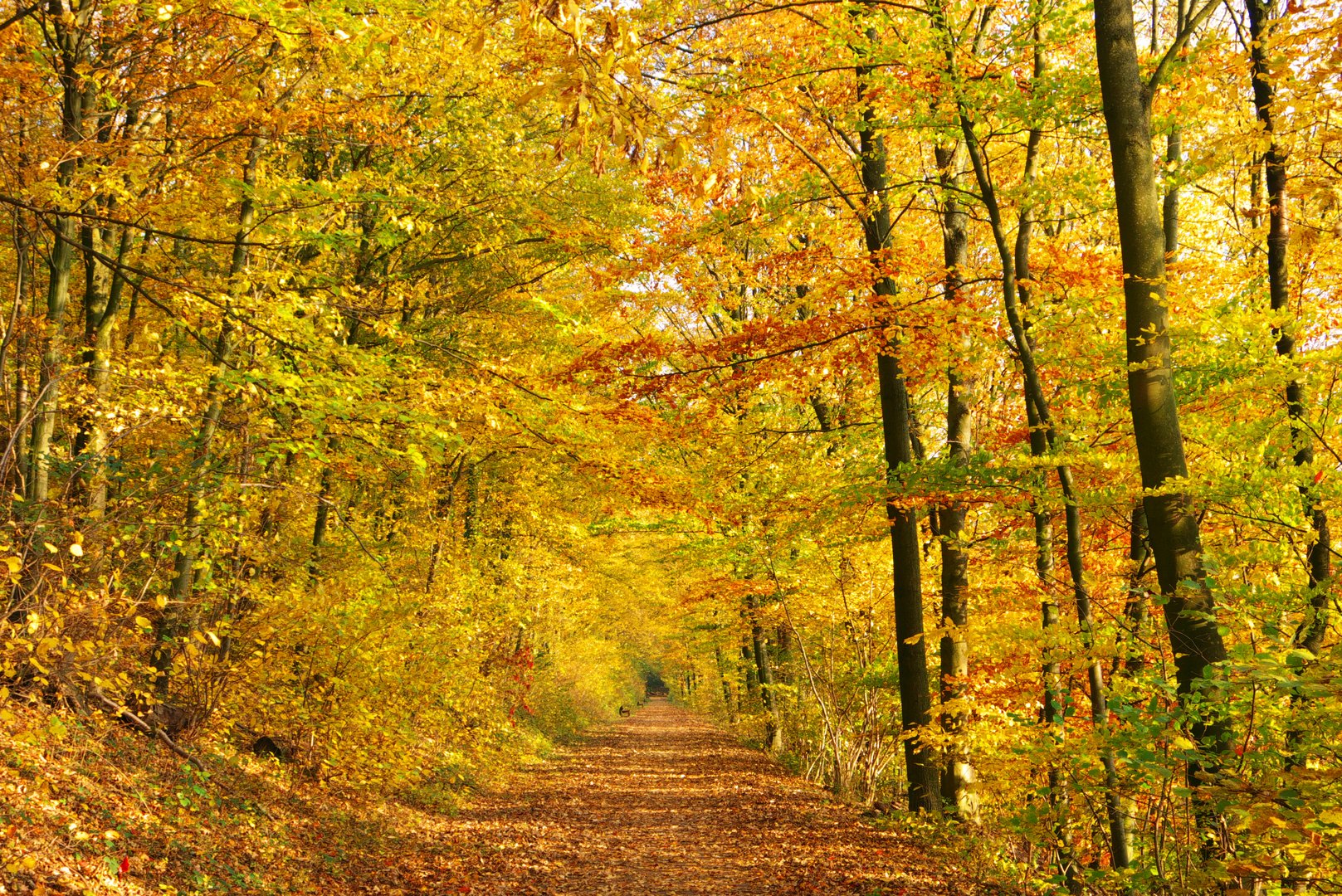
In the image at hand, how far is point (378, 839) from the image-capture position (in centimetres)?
937

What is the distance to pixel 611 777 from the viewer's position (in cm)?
1784

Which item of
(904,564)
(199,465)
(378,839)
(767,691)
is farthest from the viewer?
(767,691)

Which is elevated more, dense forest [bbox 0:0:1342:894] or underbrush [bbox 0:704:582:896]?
dense forest [bbox 0:0:1342:894]

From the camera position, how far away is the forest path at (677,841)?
8.28 m

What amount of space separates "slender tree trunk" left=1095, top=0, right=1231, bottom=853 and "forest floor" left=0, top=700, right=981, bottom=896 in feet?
12.2

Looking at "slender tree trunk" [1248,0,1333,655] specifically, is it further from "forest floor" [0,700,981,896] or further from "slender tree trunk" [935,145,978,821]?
"forest floor" [0,700,981,896]

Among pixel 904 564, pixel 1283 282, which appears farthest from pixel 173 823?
pixel 1283 282

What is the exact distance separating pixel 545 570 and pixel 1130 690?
1584cm

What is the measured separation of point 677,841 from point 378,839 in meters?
3.81

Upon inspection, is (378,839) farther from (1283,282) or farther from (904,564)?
(1283,282)

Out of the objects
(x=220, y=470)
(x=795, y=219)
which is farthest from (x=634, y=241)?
(x=220, y=470)

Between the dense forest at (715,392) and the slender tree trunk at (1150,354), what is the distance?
0.08ft

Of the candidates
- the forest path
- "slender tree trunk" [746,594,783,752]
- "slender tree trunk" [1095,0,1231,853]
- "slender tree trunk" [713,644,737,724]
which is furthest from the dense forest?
"slender tree trunk" [713,644,737,724]

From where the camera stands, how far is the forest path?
828 centimetres
